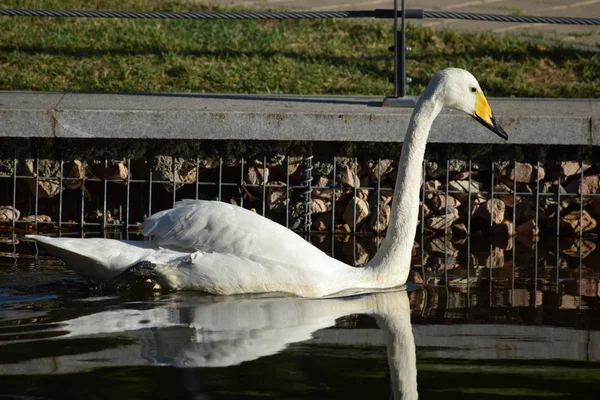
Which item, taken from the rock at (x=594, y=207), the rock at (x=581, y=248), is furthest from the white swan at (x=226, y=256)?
the rock at (x=594, y=207)

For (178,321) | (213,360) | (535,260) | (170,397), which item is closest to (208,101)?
(535,260)

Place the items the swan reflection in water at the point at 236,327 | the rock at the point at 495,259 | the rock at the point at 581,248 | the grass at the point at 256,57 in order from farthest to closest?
the grass at the point at 256,57
the rock at the point at 581,248
the rock at the point at 495,259
the swan reflection in water at the point at 236,327

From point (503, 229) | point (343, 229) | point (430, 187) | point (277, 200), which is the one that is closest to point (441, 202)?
point (430, 187)

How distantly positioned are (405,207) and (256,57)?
4.33 metres

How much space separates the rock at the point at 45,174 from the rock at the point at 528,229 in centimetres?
332

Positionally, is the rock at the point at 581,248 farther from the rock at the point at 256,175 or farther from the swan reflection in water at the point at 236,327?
the rock at the point at 256,175

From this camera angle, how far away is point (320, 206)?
8195mm

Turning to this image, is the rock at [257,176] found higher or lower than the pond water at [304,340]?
higher

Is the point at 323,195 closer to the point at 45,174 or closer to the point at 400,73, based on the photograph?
the point at 400,73

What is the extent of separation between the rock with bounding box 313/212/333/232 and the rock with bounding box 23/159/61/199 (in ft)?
6.07

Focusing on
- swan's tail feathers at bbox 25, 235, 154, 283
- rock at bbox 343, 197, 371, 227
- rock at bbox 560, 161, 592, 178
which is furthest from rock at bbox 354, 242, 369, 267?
rock at bbox 560, 161, 592, 178

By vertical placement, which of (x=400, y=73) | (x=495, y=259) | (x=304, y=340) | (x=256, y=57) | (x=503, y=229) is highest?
(x=256, y=57)

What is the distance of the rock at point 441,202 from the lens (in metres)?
8.20

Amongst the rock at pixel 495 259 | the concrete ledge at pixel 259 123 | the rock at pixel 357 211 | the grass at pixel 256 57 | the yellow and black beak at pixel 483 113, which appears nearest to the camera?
the yellow and black beak at pixel 483 113
